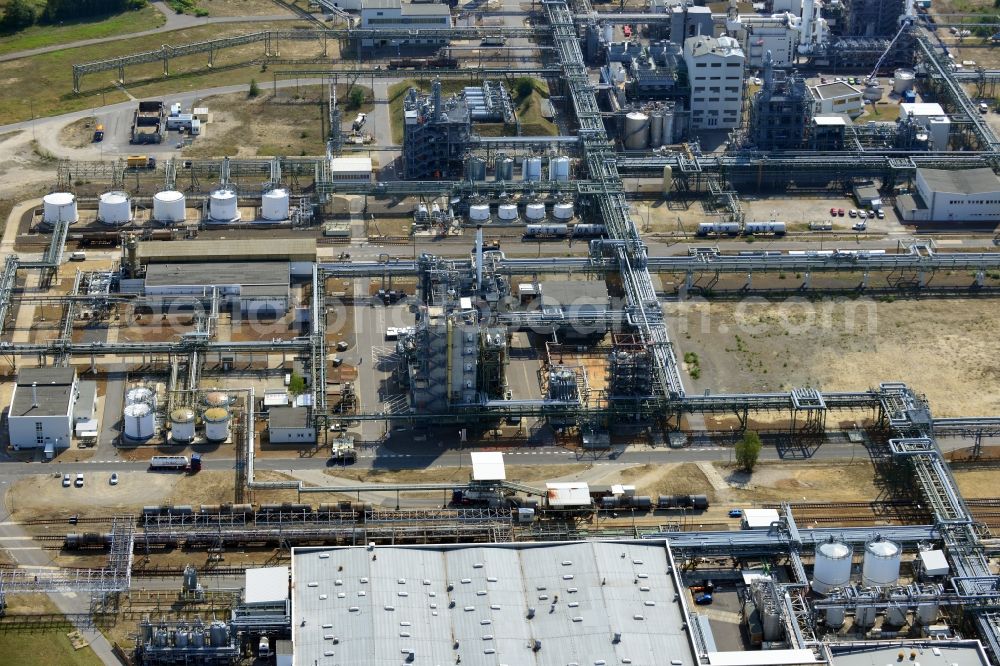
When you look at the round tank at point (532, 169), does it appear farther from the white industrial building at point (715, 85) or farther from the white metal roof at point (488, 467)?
the white metal roof at point (488, 467)

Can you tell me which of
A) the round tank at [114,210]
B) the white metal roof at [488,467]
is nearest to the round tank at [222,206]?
the round tank at [114,210]

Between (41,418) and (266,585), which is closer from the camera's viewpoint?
(266,585)

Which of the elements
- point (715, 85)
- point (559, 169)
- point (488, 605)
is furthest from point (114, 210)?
point (488, 605)

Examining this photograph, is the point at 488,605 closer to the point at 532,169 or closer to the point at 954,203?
the point at 532,169

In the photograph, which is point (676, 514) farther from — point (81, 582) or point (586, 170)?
point (586, 170)

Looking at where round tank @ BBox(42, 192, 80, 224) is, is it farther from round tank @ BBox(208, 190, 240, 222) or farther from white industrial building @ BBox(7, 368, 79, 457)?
white industrial building @ BBox(7, 368, 79, 457)

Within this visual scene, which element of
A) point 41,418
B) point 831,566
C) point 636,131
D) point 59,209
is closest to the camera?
point 831,566
